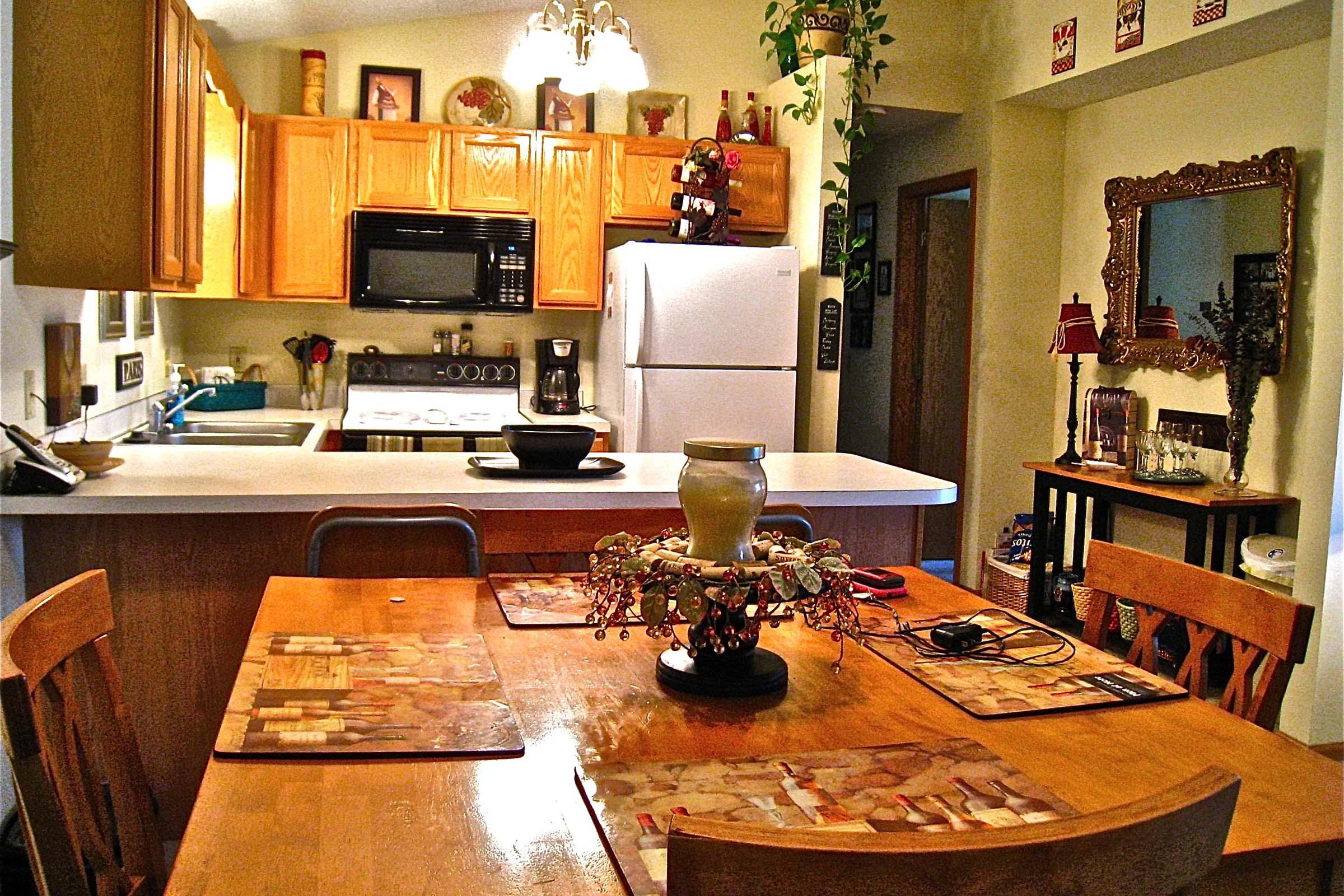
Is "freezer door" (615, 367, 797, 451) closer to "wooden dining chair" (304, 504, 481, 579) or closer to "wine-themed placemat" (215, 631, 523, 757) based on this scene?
"wooden dining chair" (304, 504, 481, 579)

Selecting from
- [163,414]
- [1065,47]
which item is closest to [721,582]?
[163,414]

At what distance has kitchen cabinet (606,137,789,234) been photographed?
5102 mm

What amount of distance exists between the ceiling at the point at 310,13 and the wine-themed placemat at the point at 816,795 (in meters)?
3.86

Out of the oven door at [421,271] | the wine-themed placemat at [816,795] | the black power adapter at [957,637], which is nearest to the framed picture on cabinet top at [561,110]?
the oven door at [421,271]

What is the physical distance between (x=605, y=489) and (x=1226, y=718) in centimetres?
159

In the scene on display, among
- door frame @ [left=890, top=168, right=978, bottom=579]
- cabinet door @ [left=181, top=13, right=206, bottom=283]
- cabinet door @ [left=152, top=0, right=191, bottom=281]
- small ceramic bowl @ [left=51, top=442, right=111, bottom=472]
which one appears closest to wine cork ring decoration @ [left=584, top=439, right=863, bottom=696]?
small ceramic bowl @ [left=51, top=442, right=111, bottom=472]

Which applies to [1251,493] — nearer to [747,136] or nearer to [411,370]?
[747,136]

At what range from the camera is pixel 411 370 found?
17.0 feet

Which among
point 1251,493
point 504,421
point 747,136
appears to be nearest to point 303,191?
point 504,421

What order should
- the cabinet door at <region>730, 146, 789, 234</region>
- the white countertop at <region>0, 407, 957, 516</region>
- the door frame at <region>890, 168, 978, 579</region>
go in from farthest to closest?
the door frame at <region>890, 168, 978, 579</region> < the cabinet door at <region>730, 146, 789, 234</region> < the white countertop at <region>0, 407, 957, 516</region>

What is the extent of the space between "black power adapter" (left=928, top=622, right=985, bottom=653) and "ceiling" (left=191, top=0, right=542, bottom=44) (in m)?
3.64

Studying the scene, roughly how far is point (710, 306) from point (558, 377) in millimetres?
887

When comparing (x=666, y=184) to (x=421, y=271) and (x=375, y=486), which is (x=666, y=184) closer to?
(x=421, y=271)

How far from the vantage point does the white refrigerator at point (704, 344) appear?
4.57m
